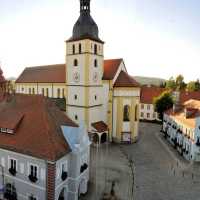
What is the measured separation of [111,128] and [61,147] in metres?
20.7

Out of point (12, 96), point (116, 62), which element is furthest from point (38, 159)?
point (116, 62)

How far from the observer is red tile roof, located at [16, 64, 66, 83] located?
47153mm

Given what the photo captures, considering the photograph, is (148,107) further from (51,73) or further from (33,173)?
(33,173)

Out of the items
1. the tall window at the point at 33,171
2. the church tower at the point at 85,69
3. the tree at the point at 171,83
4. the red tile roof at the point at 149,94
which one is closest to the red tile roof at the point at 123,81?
the church tower at the point at 85,69

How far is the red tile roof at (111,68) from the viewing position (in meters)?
37.6

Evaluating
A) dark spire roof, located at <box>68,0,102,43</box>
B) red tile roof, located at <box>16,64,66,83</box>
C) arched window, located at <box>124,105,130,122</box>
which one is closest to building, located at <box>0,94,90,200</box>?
dark spire roof, located at <box>68,0,102,43</box>

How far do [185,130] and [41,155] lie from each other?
23.5m

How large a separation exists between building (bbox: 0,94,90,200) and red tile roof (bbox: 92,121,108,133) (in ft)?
47.4

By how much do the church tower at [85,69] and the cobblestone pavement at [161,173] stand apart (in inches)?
358

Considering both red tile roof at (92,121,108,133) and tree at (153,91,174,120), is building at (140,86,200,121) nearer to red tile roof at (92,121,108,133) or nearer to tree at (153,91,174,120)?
tree at (153,91,174,120)

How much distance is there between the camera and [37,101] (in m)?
21.8

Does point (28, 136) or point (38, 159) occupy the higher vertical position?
point (28, 136)

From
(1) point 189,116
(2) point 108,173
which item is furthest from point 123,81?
(2) point 108,173

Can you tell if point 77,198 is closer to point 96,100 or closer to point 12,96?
point 12,96
